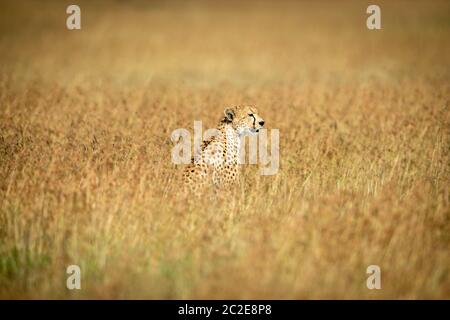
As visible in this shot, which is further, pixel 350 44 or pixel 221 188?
pixel 350 44

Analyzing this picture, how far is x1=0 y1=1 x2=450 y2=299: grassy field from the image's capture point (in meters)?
3.93

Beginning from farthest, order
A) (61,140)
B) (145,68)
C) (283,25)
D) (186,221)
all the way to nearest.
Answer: (283,25) → (145,68) → (61,140) → (186,221)

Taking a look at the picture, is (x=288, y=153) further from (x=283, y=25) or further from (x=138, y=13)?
(x=138, y=13)

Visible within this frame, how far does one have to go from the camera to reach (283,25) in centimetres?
2545

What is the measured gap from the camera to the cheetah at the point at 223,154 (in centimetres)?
559

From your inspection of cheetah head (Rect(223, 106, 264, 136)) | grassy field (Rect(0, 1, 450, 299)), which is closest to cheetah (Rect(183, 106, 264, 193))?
cheetah head (Rect(223, 106, 264, 136))

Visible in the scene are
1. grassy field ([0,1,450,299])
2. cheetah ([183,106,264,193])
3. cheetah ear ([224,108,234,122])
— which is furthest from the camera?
cheetah ear ([224,108,234,122])

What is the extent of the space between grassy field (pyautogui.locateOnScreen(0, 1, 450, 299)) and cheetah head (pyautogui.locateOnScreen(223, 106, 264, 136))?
53 cm

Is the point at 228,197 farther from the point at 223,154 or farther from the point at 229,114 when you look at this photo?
the point at 229,114

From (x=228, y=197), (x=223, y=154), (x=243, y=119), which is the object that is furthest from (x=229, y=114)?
(x=228, y=197)

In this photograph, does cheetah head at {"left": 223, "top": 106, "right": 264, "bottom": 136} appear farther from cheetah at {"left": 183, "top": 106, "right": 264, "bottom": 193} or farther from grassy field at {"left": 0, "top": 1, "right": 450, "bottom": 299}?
grassy field at {"left": 0, "top": 1, "right": 450, "bottom": 299}

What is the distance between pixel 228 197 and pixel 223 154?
0.80m

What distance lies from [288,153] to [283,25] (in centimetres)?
1996
